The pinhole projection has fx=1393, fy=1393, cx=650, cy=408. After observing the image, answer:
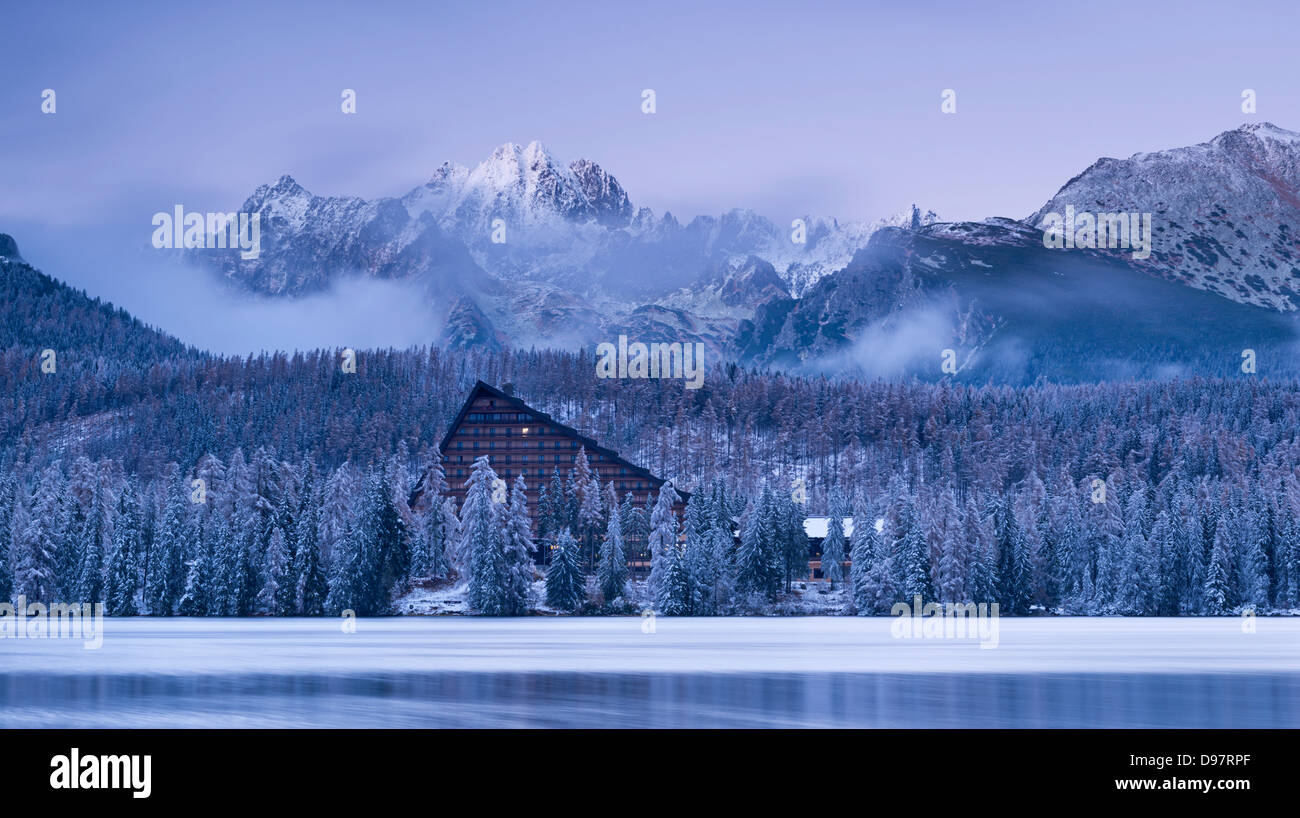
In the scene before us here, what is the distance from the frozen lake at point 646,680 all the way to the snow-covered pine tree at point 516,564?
27.7 metres

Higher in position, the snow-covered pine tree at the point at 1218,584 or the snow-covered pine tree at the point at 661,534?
the snow-covered pine tree at the point at 661,534

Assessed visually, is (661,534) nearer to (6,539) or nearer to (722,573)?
(722,573)

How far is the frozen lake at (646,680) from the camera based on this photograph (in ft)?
149

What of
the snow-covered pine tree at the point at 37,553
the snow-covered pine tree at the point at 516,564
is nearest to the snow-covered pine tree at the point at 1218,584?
the snow-covered pine tree at the point at 516,564

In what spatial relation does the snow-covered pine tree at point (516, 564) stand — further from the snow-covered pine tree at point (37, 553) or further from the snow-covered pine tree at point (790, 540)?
the snow-covered pine tree at point (37, 553)

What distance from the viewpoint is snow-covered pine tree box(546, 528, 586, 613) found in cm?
13350

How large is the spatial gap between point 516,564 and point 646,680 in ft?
236

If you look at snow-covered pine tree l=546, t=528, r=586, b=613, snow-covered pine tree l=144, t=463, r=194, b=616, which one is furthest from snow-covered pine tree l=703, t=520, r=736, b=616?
snow-covered pine tree l=144, t=463, r=194, b=616

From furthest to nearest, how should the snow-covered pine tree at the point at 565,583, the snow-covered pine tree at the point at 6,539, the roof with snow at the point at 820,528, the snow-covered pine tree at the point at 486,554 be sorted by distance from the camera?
the roof with snow at the point at 820,528
the snow-covered pine tree at the point at 565,583
the snow-covered pine tree at the point at 6,539
the snow-covered pine tree at the point at 486,554
